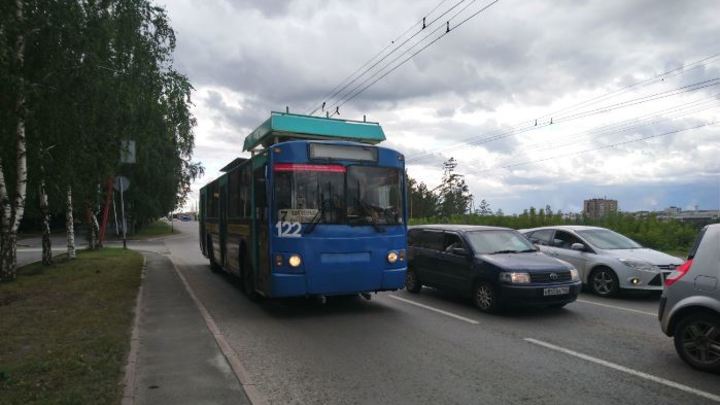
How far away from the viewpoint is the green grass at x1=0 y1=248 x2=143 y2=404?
4.98m

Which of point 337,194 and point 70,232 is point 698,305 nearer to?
point 337,194

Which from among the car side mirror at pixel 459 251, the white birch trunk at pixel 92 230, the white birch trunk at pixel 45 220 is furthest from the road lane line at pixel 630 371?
the white birch trunk at pixel 92 230

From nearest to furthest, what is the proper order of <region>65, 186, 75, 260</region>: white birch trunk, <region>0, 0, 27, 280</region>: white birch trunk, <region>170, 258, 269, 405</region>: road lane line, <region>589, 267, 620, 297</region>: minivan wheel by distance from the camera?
<region>170, 258, 269, 405</region>: road lane line → <region>589, 267, 620, 297</region>: minivan wheel → <region>0, 0, 27, 280</region>: white birch trunk → <region>65, 186, 75, 260</region>: white birch trunk

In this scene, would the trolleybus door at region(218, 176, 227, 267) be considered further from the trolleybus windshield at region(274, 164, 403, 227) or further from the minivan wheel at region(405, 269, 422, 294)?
the trolleybus windshield at region(274, 164, 403, 227)

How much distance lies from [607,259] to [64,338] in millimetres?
9853

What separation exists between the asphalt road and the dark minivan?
36cm

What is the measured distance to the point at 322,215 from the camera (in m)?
8.84

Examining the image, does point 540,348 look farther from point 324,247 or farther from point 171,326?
point 171,326

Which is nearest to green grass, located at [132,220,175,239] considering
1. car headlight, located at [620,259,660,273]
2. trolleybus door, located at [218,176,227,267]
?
trolleybus door, located at [218,176,227,267]

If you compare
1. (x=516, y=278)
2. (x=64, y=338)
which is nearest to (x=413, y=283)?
(x=516, y=278)

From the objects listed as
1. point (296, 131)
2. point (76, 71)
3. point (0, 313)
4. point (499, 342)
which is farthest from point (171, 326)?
point (76, 71)

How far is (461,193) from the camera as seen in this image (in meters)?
59.0

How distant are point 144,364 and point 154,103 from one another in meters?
12.0

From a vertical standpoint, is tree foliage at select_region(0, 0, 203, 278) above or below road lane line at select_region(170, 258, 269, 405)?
above
